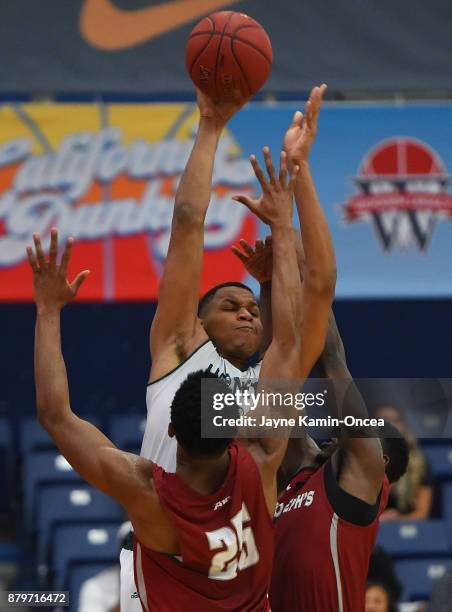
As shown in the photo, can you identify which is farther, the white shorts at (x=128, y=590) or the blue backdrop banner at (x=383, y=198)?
the blue backdrop banner at (x=383, y=198)

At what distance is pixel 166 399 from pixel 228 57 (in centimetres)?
127

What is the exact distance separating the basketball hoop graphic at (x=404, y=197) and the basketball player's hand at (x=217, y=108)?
15.9 ft

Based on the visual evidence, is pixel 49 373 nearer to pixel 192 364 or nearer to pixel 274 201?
pixel 192 364

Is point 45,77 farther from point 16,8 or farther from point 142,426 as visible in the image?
point 142,426

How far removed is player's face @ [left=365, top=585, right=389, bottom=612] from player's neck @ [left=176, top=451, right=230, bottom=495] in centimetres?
317

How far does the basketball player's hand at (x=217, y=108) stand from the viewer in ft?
15.1

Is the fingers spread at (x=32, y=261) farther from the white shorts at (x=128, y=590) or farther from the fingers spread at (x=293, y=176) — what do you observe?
the white shorts at (x=128, y=590)

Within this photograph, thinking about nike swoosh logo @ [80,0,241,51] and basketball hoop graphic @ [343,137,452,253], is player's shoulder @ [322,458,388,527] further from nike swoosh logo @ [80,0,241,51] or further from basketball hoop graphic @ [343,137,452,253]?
nike swoosh logo @ [80,0,241,51]

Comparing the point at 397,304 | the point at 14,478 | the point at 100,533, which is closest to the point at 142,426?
the point at 14,478

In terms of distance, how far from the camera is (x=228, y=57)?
4.68 meters

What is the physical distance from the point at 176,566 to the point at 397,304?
7192mm

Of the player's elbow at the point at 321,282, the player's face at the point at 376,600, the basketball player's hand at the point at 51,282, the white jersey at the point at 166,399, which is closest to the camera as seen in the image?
the basketball player's hand at the point at 51,282

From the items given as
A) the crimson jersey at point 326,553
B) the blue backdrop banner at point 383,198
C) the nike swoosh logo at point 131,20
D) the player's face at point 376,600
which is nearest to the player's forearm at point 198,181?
the crimson jersey at point 326,553

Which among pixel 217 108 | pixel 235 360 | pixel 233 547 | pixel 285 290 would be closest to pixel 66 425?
pixel 233 547
